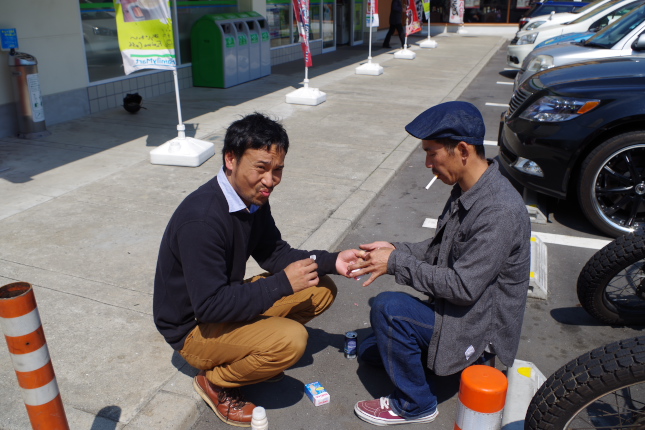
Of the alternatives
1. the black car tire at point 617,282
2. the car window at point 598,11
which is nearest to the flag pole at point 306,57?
the car window at point 598,11

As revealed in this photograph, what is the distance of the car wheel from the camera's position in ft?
15.3

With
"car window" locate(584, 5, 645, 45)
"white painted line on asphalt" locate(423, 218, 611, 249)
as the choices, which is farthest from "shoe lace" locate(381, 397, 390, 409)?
"car window" locate(584, 5, 645, 45)

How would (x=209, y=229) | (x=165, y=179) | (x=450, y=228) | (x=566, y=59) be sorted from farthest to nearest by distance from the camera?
(x=566, y=59) < (x=165, y=179) < (x=450, y=228) < (x=209, y=229)

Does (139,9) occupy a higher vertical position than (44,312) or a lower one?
higher

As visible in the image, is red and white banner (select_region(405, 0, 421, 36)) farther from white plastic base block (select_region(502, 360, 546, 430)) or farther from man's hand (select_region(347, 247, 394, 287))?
man's hand (select_region(347, 247, 394, 287))

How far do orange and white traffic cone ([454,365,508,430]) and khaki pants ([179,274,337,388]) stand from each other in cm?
88

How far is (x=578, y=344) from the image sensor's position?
354 centimetres

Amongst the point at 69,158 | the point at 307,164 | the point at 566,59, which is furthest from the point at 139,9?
the point at 566,59

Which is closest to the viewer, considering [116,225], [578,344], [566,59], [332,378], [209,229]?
[209,229]

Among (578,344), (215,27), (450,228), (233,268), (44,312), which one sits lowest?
(578,344)

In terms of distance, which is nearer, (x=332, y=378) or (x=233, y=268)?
(x=233, y=268)

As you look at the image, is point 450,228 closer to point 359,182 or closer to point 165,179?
point 359,182

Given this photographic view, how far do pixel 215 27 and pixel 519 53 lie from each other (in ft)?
23.0

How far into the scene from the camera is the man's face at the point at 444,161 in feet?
8.45
